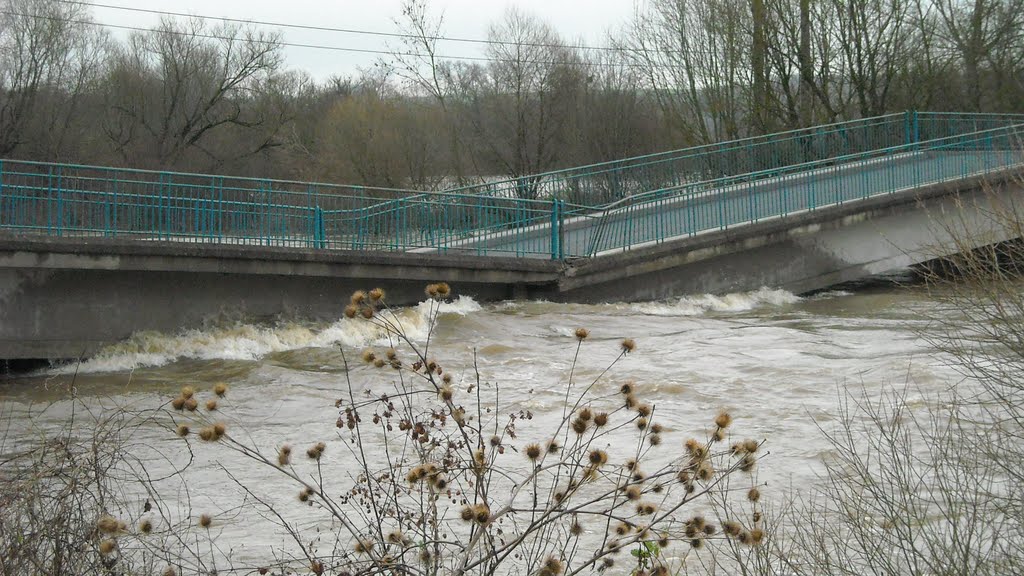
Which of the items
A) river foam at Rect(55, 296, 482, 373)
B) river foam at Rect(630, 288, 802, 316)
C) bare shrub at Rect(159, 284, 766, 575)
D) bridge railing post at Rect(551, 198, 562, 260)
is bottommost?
Result: bare shrub at Rect(159, 284, 766, 575)

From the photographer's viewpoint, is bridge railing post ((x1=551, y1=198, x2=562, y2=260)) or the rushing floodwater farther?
bridge railing post ((x1=551, y1=198, x2=562, y2=260))

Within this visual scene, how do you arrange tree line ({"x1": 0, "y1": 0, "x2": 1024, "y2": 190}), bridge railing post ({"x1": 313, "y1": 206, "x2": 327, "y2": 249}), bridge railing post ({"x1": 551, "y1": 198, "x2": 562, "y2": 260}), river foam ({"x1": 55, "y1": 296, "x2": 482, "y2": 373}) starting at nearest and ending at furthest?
river foam ({"x1": 55, "y1": 296, "x2": 482, "y2": 373}), bridge railing post ({"x1": 313, "y1": 206, "x2": 327, "y2": 249}), bridge railing post ({"x1": 551, "y1": 198, "x2": 562, "y2": 260}), tree line ({"x1": 0, "y1": 0, "x2": 1024, "y2": 190})

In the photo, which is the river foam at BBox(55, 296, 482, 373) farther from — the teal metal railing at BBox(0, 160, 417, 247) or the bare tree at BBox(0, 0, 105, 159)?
the bare tree at BBox(0, 0, 105, 159)

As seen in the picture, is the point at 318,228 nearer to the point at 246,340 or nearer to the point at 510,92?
the point at 246,340

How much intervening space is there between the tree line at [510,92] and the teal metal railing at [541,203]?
590 centimetres

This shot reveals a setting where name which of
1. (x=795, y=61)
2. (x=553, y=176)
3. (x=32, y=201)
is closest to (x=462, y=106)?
(x=795, y=61)

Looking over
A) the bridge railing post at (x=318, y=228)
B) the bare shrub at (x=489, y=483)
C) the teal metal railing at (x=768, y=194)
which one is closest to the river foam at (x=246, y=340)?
the bare shrub at (x=489, y=483)

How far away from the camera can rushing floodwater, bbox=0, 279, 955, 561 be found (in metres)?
9.69

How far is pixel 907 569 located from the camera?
4250mm

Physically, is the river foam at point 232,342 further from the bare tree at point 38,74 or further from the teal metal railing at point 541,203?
the bare tree at point 38,74

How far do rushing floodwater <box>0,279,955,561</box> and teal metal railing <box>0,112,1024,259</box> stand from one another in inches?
58.7

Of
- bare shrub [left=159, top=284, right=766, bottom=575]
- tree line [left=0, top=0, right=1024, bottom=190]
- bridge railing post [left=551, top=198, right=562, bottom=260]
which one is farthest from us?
tree line [left=0, top=0, right=1024, bottom=190]

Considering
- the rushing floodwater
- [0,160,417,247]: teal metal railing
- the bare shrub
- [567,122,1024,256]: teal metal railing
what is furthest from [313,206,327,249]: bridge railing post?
[567,122,1024,256]: teal metal railing

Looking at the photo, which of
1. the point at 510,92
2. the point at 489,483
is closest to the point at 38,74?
the point at 510,92
